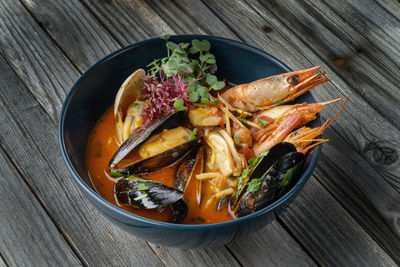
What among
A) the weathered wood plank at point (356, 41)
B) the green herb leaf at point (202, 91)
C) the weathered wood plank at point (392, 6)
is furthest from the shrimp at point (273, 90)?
the weathered wood plank at point (392, 6)

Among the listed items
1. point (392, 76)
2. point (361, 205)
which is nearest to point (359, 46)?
point (392, 76)

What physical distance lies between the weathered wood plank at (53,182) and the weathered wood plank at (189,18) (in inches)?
34.6

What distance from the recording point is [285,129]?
1806 mm

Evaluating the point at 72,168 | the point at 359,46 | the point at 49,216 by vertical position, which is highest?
the point at 359,46

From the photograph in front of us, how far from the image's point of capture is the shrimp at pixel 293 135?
1740 millimetres

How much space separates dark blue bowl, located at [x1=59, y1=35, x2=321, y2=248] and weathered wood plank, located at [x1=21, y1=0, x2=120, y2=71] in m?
0.52

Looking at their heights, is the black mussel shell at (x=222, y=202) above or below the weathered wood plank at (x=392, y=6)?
below

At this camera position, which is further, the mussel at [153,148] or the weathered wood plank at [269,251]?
the weathered wood plank at [269,251]

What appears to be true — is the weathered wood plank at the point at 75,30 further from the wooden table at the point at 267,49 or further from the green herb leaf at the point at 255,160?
the green herb leaf at the point at 255,160

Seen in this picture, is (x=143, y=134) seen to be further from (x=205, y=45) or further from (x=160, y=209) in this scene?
(x=205, y=45)

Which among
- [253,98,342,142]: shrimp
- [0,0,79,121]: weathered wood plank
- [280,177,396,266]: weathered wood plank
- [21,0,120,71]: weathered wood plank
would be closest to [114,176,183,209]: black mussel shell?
[253,98,342,142]: shrimp

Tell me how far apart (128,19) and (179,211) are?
138cm

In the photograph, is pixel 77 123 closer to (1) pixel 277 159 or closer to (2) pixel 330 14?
(1) pixel 277 159

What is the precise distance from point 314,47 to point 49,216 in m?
1.64
